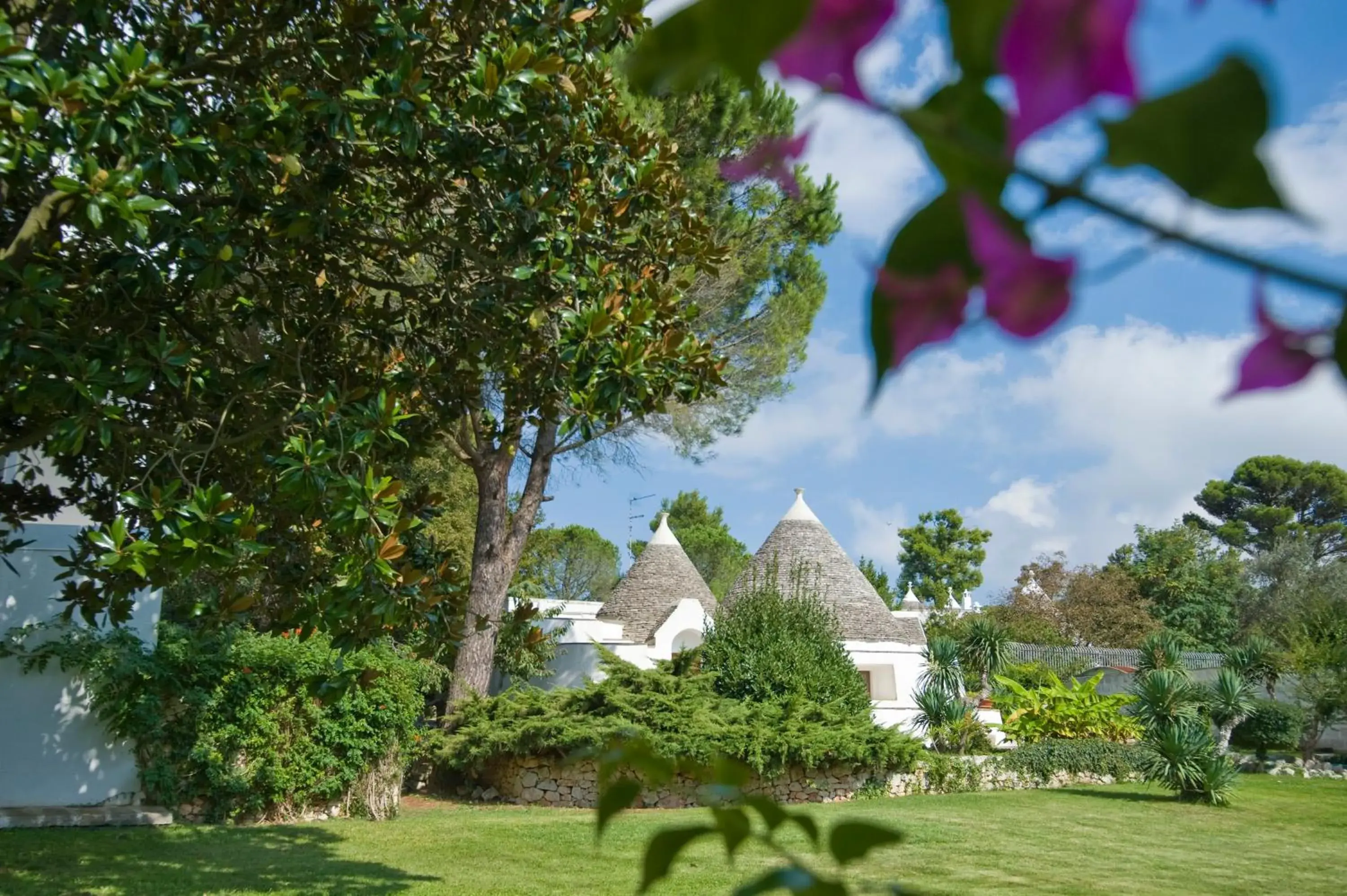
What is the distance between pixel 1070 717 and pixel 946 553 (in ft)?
144

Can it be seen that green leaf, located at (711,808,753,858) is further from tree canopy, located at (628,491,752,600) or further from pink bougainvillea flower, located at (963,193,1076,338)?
tree canopy, located at (628,491,752,600)

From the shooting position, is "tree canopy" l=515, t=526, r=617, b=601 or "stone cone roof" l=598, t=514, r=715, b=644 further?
"tree canopy" l=515, t=526, r=617, b=601

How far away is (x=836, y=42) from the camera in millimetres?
381

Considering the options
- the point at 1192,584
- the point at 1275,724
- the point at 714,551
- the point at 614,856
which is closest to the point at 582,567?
the point at 714,551

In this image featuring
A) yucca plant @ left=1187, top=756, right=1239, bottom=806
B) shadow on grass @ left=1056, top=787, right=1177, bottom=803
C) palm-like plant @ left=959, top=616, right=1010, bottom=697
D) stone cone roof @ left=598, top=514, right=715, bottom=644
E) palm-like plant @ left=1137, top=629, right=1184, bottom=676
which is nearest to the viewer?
yucca plant @ left=1187, top=756, right=1239, bottom=806

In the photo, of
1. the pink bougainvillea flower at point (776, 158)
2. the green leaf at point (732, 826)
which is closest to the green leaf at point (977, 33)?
the pink bougainvillea flower at point (776, 158)

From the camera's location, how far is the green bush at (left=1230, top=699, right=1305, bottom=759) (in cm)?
2291

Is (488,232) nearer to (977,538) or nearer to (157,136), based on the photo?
(157,136)

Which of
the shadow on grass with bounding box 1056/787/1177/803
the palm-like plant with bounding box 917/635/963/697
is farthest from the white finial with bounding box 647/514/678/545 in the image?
the shadow on grass with bounding box 1056/787/1177/803

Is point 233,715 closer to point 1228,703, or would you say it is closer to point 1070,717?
point 1070,717

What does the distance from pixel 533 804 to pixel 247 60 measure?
1186 centimetres

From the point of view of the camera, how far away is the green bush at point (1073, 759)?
17766mm

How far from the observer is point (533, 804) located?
15203mm

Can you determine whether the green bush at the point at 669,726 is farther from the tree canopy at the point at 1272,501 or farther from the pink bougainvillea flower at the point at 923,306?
the tree canopy at the point at 1272,501
